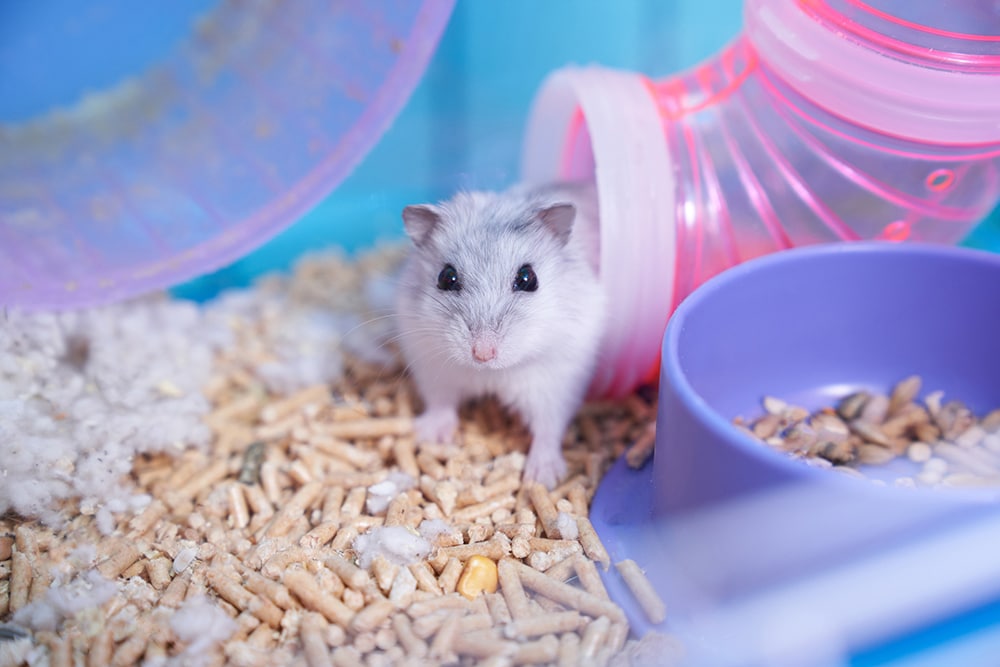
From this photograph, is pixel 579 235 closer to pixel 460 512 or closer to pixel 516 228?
pixel 516 228

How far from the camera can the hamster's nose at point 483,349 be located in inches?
73.2

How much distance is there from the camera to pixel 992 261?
6.68ft

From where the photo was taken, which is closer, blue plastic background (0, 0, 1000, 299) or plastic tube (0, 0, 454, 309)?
plastic tube (0, 0, 454, 309)

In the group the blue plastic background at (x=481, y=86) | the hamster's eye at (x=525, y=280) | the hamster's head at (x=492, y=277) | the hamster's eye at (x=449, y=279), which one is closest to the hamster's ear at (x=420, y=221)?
the hamster's head at (x=492, y=277)

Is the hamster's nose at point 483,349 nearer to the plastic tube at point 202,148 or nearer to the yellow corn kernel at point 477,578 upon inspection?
the yellow corn kernel at point 477,578

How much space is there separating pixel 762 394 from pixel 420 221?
3.29ft

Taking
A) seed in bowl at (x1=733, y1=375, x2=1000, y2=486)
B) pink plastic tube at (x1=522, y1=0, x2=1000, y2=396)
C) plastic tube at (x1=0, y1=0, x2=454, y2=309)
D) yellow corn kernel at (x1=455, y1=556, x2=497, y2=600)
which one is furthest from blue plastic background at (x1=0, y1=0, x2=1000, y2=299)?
yellow corn kernel at (x1=455, y1=556, x2=497, y2=600)

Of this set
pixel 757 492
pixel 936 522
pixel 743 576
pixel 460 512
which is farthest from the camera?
pixel 460 512

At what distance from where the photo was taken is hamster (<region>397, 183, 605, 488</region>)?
75.7 inches

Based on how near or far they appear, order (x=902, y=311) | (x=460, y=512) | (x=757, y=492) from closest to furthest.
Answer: (x=757, y=492) → (x=460, y=512) → (x=902, y=311)

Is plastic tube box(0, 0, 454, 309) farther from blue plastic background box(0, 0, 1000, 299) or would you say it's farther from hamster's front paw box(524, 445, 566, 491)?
hamster's front paw box(524, 445, 566, 491)

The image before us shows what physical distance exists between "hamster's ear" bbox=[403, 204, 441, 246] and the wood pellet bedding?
1.73 feet

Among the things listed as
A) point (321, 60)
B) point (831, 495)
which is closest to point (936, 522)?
point (831, 495)

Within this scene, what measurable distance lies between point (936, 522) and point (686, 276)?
106 centimetres
